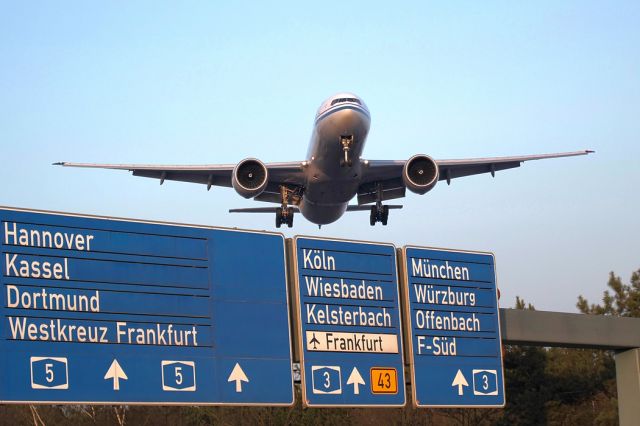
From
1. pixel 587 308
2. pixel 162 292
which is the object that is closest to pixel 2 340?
pixel 162 292

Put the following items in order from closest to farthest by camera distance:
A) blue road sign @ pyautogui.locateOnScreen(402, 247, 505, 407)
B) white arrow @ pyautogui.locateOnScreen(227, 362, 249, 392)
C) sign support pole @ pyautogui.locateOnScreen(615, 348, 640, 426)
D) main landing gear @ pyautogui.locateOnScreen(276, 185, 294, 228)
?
white arrow @ pyautogui.locateOnScreen(227, 362, 249, 392) → blue road sign @ pyautogui.locateOnScreen(402, 247, 505, 407) → sign support pole @ pyautogui.locateOnScreen(615, 348, 640, 426) → main landing gear @ pyautogui.locateOnScreen(276, 185, 294, 228)

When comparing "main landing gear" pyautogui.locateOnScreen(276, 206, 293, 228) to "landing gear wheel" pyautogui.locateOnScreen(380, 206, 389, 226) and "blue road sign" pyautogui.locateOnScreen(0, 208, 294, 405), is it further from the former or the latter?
"blue road sign" pyautogui.locateOnScreen(0, 208, 294, 405)

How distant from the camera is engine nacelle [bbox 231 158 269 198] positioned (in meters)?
34.3

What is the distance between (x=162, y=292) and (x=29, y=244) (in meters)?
1.96

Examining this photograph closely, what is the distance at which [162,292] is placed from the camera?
14.7 metres

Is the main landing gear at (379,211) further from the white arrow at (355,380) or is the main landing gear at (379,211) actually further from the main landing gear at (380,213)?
the white arrow at (355,380)

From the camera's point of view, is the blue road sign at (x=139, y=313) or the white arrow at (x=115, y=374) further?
the white arrow at (x=115, y=374)

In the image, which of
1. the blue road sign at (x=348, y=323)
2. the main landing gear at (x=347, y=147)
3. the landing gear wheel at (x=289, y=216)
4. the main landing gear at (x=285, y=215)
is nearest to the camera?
the blue road sign at (x=348, y=323)

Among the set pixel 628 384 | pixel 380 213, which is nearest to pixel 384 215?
pixel 380 213

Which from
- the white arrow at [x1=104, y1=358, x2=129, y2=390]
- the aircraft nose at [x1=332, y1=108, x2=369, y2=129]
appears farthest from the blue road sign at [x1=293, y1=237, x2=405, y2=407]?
the aircraft nose at [x1=332, y1=108, x2=369, y2=129]

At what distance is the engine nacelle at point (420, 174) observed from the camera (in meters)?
35.4

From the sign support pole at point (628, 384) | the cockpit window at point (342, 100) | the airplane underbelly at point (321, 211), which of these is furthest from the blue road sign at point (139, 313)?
the airplane underbelly at point (321, 211)

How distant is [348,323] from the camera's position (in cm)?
1644

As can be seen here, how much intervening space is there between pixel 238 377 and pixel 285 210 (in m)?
23.3
